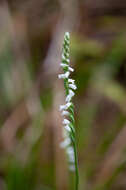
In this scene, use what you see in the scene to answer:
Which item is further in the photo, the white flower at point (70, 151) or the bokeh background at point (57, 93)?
the bokeh background at point (57, 93)

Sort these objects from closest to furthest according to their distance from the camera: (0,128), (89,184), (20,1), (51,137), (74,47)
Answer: (89,184)
(51,137)
(0,128)
(74,47)
(20,1)

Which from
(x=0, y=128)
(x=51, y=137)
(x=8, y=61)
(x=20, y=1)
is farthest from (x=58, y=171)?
(x=20, y=1)

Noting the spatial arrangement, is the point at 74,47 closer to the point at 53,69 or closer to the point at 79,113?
the point at 53,69

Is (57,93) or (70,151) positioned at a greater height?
(70,151)

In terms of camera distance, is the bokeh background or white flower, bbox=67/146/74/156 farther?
the bokeh background

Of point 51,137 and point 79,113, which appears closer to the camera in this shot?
point 51,137

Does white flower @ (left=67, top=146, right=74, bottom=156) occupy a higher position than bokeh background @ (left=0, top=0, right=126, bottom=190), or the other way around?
white flower @ (left=67, top=146, right=74, bottom=156)

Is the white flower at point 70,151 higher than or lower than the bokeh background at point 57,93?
higher

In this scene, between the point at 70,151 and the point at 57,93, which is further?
the point at 57,93
